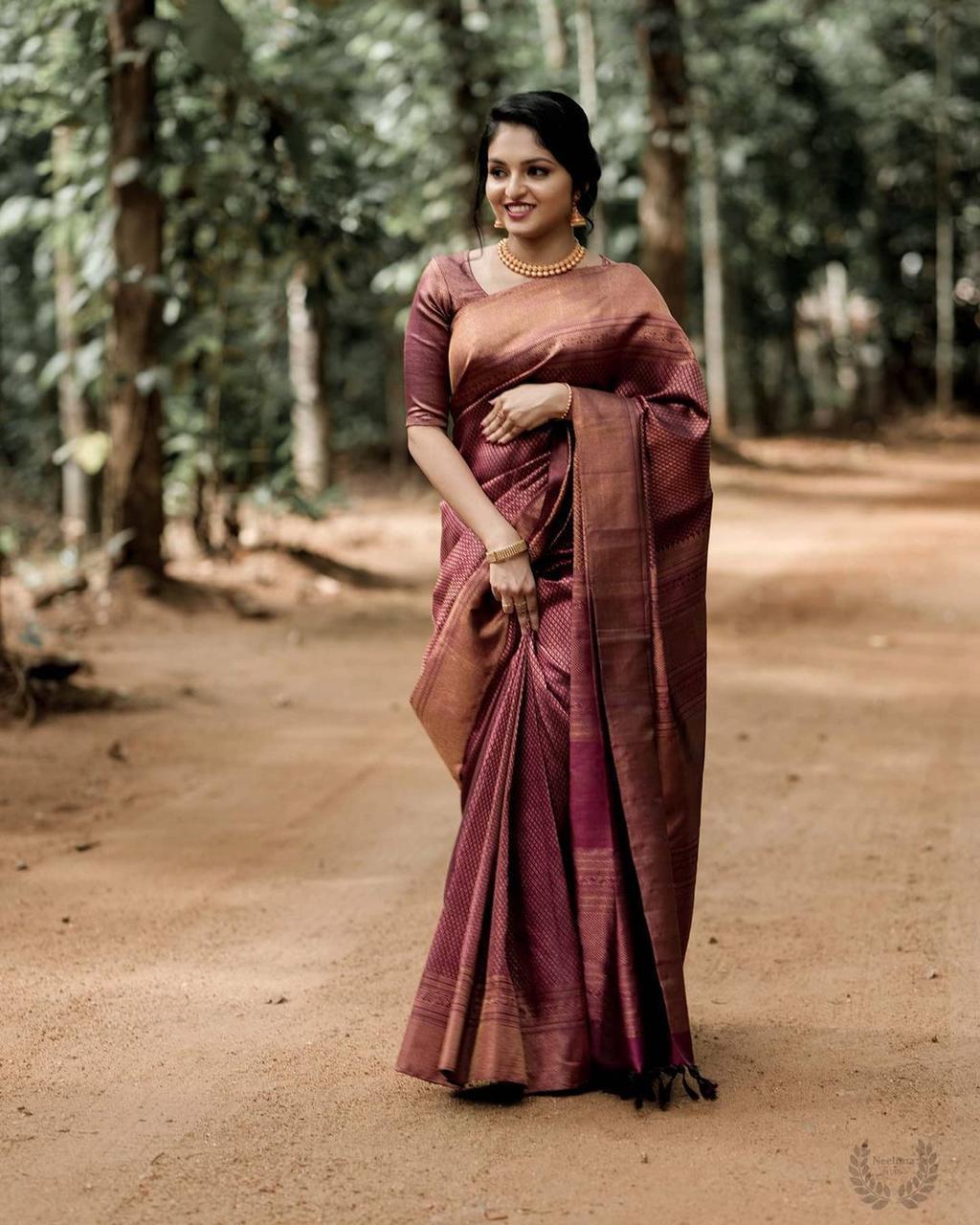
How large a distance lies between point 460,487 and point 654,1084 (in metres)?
1.32

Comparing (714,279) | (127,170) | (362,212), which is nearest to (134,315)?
(127,170)

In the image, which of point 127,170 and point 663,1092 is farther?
point 127,170

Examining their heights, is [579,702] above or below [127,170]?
below

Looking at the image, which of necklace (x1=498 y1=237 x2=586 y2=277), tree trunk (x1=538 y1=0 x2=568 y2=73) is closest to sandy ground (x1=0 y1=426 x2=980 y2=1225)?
necklace (x1=498 y1=237 x2=586 y2=277)

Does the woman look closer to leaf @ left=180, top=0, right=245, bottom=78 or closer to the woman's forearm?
the woman's forearm

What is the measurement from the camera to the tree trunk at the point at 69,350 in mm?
9648

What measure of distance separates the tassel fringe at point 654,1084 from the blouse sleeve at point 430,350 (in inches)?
55.3

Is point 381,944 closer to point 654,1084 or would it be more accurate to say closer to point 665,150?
point 654,1084

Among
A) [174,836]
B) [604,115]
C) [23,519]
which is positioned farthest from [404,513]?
[174,836]

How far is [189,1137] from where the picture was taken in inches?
127

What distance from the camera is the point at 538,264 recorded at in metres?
3.34

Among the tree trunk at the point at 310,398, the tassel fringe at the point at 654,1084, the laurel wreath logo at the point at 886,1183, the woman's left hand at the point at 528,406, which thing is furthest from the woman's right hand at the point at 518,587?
the tree trunk at the point at 310,398

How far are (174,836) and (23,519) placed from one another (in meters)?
9.53

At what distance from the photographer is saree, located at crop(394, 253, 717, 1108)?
130 inches
